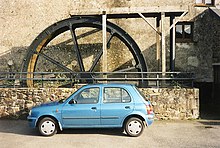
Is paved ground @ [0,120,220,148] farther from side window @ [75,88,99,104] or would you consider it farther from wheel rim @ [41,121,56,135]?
side window @ [75,88,99,104]

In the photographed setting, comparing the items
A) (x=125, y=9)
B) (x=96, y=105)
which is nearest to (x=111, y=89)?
(x=96, y=105)

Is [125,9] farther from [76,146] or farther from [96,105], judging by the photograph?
[76,146]

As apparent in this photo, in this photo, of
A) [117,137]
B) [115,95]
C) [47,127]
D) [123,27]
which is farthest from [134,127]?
[123,27]

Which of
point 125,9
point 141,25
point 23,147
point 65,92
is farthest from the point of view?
point 141,25

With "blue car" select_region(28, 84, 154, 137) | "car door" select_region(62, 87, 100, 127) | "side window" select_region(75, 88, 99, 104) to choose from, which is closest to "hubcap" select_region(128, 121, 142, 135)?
"blue car" select_region(28, 84, 154, 137)

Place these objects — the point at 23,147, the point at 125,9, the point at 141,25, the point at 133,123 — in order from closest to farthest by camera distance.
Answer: the point at 23,147
the point at 133,123
the point at 125,9
the point at 141,25

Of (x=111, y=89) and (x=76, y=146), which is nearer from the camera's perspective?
(x=76, y=146)

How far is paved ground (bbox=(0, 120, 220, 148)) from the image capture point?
5.37 metres

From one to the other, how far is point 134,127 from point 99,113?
0.96 metres

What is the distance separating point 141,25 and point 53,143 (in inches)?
350

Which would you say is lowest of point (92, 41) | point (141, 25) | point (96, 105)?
point (96, 105)

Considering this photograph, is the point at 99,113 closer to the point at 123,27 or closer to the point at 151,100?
the point at 151,100

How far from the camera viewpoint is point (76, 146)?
5.23 m

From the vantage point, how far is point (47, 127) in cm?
606
